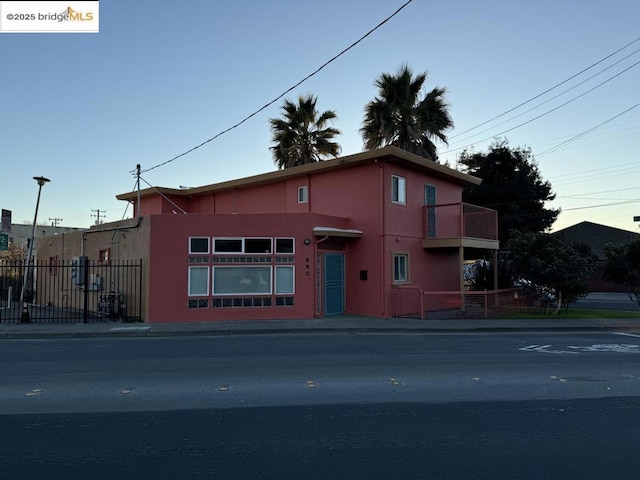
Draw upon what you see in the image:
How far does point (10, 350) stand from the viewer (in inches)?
445

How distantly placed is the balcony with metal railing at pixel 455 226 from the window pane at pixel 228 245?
7.47 m

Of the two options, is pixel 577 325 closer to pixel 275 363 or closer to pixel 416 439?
pixel 275 363

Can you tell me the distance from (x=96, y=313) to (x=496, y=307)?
14422 millimetres

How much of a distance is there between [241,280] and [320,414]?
1099cm

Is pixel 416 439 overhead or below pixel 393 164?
below

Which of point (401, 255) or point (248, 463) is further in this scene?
point (401, 255)

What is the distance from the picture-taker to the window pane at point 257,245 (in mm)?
16734

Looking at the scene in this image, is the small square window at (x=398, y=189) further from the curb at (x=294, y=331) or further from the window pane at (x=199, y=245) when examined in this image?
the window pane at (x=199, y=245)

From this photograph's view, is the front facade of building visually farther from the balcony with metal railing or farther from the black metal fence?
the black metal fence

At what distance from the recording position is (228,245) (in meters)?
16.6

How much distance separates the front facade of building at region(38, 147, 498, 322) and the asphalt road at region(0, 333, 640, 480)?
5745 millimetres

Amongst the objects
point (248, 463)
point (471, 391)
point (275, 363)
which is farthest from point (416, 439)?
point (275, 363)

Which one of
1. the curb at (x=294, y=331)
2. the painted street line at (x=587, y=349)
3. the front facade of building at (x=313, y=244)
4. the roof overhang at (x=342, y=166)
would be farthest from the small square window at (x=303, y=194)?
the painted street line at (x=587, y=349)

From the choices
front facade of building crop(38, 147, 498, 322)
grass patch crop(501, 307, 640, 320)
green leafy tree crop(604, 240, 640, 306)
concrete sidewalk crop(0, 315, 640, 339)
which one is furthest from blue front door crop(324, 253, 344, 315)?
green leafy tree crop(604, 240, 640, 306)
